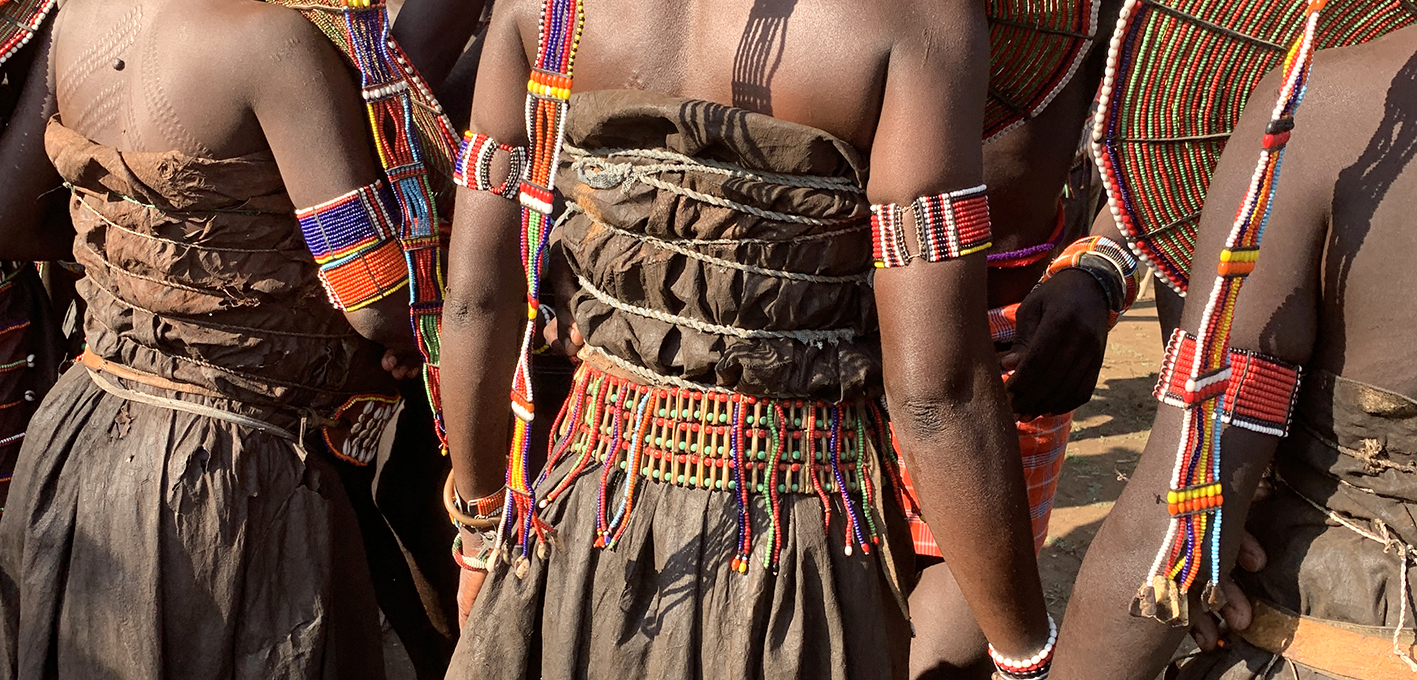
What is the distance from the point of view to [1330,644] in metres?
1.64

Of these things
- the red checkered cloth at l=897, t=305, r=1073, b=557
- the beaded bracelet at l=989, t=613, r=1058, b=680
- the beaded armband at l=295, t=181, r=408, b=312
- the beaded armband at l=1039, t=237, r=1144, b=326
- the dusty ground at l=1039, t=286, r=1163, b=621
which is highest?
the beaded armband at l=295, t=181, r=408, b=312

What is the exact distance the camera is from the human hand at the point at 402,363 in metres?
2.87

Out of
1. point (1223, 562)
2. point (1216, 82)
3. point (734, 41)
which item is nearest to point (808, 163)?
point (734, 41)

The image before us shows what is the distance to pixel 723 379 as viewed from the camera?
186 centimetres

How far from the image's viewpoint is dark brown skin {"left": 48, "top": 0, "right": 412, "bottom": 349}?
243 centimetres

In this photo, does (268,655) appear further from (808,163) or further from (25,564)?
(808,163)

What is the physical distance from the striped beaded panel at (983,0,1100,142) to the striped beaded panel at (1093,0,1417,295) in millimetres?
347

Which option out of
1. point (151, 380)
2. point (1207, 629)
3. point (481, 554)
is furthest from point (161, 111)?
point (1207, 629)

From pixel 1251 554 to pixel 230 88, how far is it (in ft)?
7.15

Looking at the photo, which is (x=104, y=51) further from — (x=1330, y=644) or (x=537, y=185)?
(x=1330, y=644)

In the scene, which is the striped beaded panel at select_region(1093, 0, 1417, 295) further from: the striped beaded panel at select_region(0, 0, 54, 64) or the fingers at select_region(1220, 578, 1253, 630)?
the striped beaded panel at select_region(0, 0, 54, 64)

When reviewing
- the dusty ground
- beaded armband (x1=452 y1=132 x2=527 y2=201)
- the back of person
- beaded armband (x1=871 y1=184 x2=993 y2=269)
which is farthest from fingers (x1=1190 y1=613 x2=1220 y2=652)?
the dusty ground

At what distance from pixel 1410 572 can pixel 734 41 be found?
124cm

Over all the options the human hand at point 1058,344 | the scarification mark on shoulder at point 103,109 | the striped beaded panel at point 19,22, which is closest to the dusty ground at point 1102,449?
the human hand at point 1058,344
